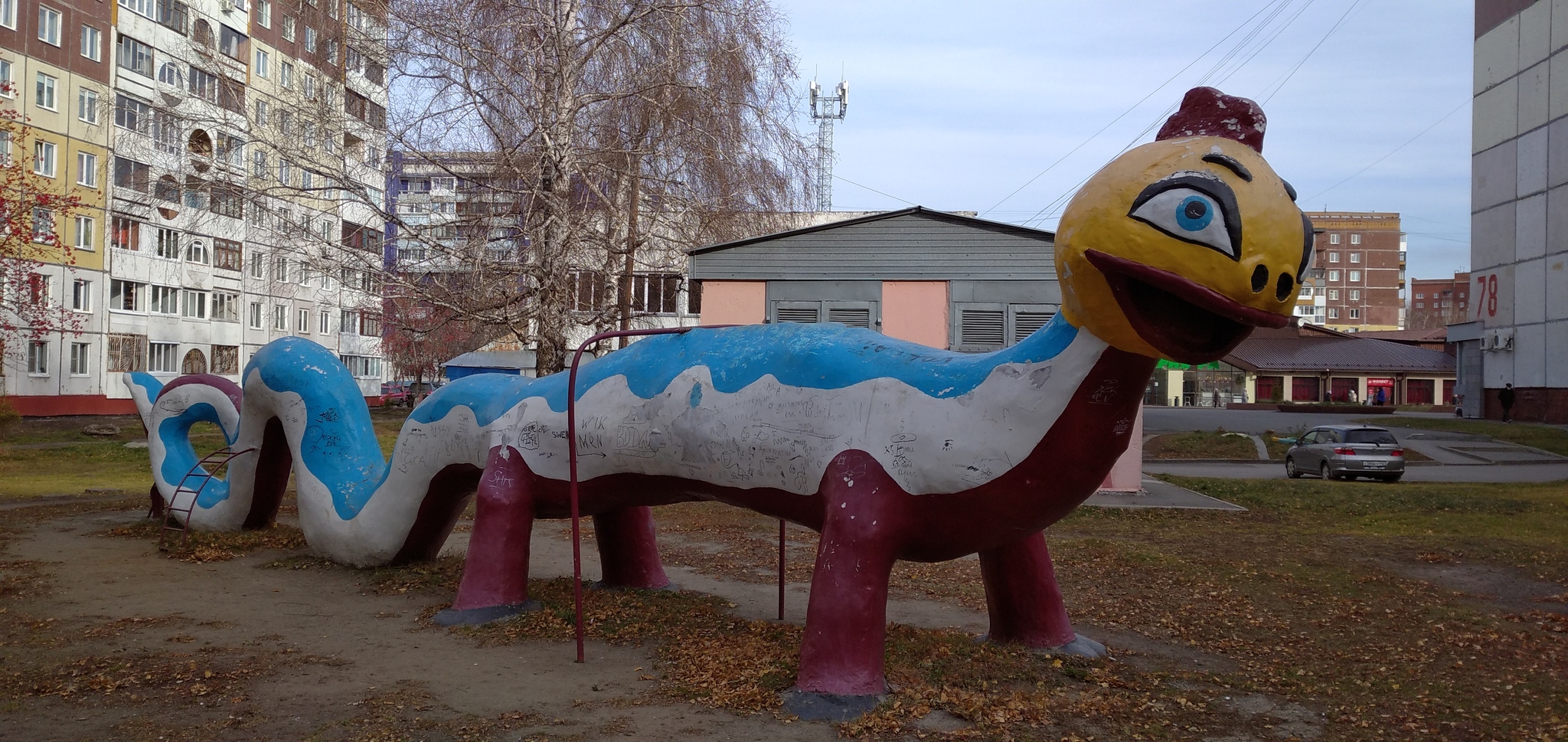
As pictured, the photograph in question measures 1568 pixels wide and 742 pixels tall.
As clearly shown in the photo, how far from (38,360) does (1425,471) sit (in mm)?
41115

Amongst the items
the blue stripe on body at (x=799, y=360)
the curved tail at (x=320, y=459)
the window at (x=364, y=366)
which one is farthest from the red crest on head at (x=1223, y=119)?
the window at (x=364, y=366)

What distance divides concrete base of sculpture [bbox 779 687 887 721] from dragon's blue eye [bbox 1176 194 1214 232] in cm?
311

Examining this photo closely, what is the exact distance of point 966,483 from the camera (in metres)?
6.07

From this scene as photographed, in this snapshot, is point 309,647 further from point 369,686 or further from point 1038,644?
point 1038,644

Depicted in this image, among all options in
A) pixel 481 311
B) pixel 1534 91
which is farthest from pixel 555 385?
pixel 1534 91

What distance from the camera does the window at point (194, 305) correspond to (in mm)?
40500

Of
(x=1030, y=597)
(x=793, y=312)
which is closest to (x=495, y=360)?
(x=793, y=312)

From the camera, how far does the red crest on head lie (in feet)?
17.6

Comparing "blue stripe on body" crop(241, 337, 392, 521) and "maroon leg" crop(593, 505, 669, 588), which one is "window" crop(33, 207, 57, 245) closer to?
"blue stripe on body" crop(241, 337, 392, 521)

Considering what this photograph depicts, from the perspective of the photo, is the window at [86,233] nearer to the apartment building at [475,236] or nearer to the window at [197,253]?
the window at [197,253]

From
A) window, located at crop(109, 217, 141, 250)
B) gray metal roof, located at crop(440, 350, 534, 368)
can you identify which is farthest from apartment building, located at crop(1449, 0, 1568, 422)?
window, located at crop(109, 217, 141, 250)

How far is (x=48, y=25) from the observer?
3422 cm

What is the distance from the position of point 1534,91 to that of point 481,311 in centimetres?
3499

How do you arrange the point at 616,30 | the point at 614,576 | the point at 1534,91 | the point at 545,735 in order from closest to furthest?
1. the point at 545,735
2. the point at 614,576
3. the point at 616,30
4. the point at 1534,91
